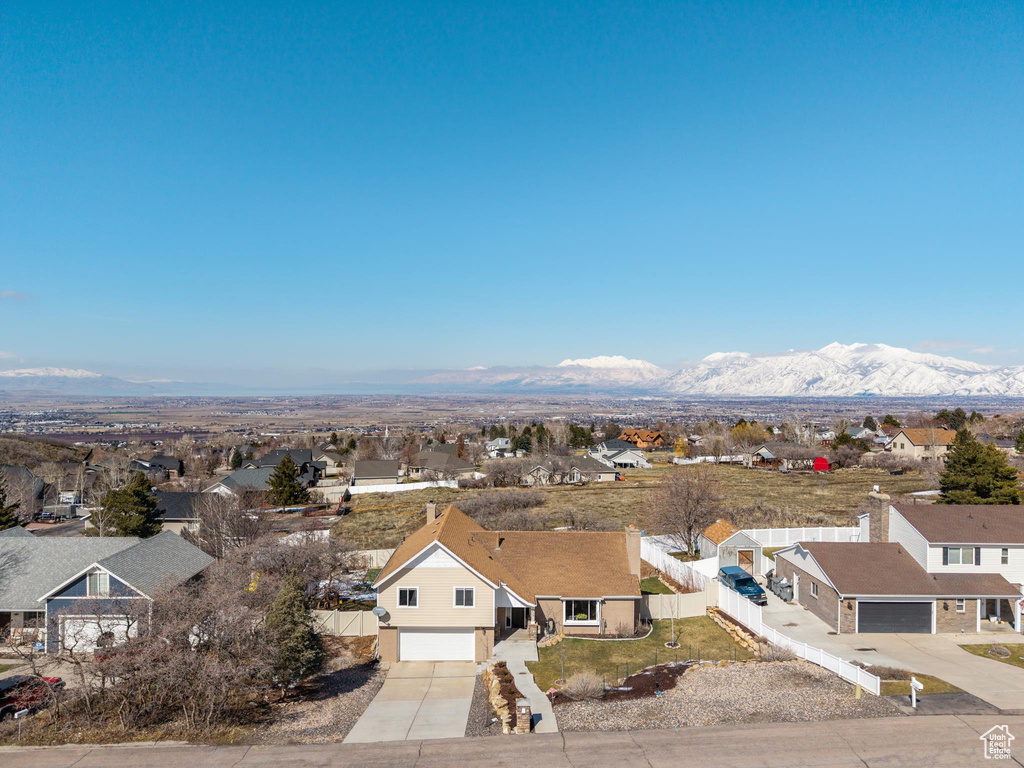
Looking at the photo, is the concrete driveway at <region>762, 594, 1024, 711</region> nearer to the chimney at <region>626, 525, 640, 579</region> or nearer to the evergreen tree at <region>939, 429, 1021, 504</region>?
the chimney at <region>626, 525, 640, 579</region>

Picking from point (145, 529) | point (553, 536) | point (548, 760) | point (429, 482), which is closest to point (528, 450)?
point (429, 482)

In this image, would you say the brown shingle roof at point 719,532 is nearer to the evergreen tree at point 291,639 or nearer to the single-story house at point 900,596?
the single-story house at point 900,596

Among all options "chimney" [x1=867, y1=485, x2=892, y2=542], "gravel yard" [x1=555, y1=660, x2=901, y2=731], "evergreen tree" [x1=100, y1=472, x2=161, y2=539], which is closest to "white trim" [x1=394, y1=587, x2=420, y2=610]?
"gravel yard" [x1=555, y1=660, x2=901, y2=731]

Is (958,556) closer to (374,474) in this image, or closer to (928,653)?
(928,653)

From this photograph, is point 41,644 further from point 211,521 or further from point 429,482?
point 429,482

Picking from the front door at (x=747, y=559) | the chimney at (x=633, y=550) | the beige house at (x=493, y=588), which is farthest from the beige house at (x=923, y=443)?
the beige house at (x=493, y=588)

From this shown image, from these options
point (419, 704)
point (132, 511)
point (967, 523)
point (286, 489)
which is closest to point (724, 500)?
point (967, 523)
